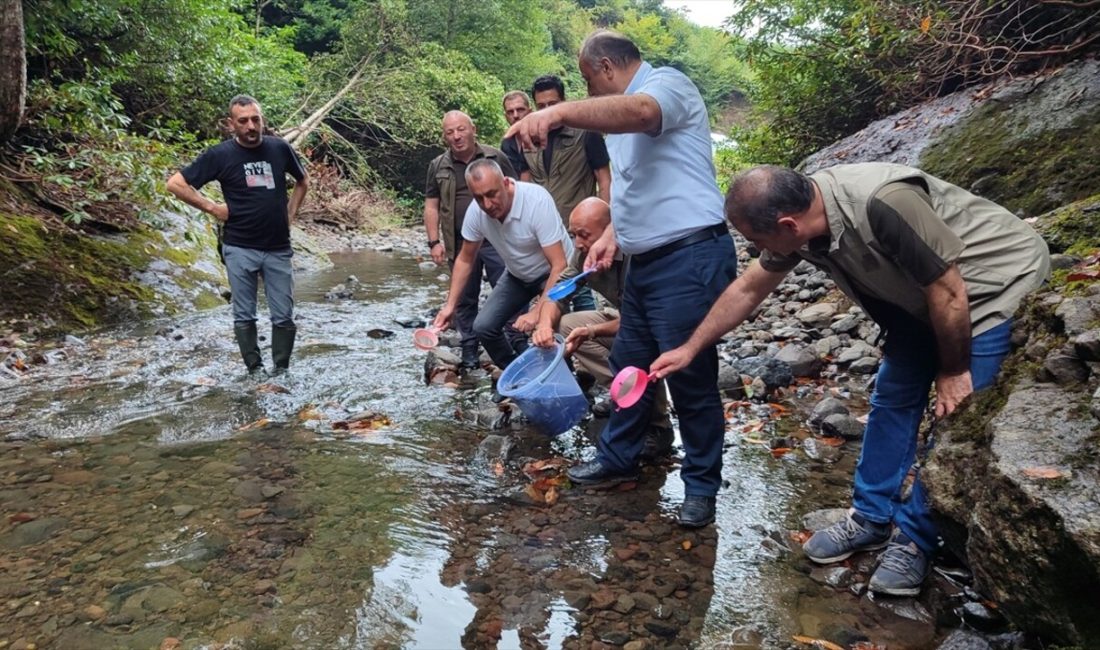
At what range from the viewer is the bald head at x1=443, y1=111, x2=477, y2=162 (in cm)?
546

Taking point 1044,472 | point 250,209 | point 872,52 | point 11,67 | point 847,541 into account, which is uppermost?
point 872,52

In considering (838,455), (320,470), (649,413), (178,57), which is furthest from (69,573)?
(178,57)

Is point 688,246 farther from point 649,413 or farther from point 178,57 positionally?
point 178,57

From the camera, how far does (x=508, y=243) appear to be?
14.7ft

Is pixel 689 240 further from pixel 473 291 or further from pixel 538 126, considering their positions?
pixel 473 291

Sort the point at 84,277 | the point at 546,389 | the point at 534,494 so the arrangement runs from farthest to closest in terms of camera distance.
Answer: the point at 84,277, the point at 546,389, the point at 534,494

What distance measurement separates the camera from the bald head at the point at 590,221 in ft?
12.3

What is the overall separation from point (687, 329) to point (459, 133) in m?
3.15

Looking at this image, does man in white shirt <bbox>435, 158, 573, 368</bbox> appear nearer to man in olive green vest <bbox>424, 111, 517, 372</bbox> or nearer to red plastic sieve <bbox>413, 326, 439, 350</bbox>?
red plastic sieve <bbox>413, 326, 439, 350</bbox>

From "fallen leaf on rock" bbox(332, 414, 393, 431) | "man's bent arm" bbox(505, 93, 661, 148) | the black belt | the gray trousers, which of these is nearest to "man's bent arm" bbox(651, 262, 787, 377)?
the black belt

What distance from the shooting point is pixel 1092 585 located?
1736mm

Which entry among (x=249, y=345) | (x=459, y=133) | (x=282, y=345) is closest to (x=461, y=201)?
(x=459, y=133)

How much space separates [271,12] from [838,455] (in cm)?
2620

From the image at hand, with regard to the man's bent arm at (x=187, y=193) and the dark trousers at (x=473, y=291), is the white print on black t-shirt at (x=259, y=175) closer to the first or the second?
the man's bent arm at (x=187, y=193)
